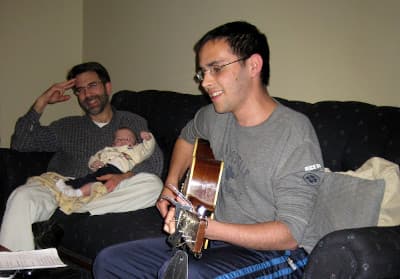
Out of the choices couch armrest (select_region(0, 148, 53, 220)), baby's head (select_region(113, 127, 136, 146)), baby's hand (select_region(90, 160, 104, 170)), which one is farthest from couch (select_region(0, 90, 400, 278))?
baby's hand (select_region(90, 160, 104, 170))

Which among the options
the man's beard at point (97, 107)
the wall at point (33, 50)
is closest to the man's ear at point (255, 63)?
the man's beard at point (97, 107)

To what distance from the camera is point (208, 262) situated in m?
1.39

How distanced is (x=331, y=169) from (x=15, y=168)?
177cm

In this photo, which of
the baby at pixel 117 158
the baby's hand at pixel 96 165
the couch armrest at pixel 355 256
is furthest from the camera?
the baby's hand at pixel 96 165

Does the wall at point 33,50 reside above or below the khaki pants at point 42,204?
above

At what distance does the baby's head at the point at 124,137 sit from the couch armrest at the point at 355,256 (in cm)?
155

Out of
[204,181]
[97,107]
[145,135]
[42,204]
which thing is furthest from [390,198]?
[97,107]

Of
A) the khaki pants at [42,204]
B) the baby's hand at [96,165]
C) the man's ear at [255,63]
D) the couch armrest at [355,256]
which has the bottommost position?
the khaki pants at [42,204]

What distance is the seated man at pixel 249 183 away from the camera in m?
1.35

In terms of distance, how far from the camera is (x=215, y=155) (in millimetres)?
1747

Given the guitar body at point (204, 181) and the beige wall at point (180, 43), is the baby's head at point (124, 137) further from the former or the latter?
the guitar body at point (204, 181)

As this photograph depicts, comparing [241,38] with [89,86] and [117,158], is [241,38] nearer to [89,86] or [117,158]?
[117,158]

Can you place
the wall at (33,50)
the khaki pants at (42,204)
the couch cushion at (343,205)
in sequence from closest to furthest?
the couch cushion at (343,205)
the khaki pants at (42,204)
the wall at (33,50)

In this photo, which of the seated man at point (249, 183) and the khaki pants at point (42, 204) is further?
the khaki pants at point (42, 204)
